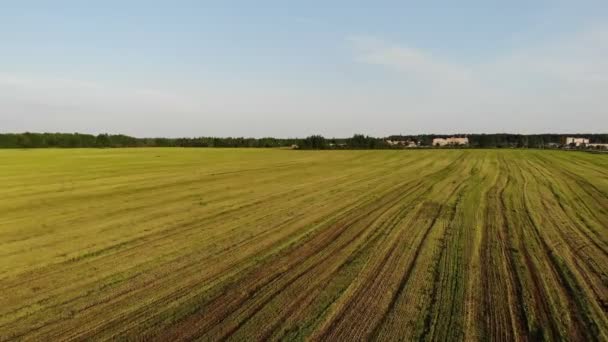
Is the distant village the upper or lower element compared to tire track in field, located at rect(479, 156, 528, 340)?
upper

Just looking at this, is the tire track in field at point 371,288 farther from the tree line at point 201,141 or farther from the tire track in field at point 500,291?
the tree line at point 201,141

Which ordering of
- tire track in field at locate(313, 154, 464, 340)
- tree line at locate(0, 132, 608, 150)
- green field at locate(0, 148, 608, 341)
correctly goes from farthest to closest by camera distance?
tree line at locate(0, 132, 608, 150) → green field at locate(0, 148, 608, 341) → tire track in field at locate(313, 154, 464, 340)

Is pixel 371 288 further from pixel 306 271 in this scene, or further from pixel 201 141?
pixel 201 141

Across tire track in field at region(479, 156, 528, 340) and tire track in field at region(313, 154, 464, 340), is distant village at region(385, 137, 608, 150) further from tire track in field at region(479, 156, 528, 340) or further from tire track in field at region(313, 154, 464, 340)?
tire track in field at region(313, 154, 464, 340)

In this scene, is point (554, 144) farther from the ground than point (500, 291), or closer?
farther from the ground

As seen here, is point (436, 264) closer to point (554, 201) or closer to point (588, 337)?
point (588, 337)

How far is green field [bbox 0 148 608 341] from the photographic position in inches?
188

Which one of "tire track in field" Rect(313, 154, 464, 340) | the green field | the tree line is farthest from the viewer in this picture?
the tree line

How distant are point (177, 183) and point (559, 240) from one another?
18925 mm

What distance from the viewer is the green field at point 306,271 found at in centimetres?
479

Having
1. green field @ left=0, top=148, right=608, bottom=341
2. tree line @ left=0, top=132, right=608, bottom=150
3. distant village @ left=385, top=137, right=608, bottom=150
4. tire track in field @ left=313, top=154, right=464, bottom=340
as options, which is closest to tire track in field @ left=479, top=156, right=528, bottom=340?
green field @ left=0, top=148, right=608, bottom=341

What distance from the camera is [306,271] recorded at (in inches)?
262

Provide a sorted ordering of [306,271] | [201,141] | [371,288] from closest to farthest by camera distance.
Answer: [371,288]
[306,271]
[201,141]

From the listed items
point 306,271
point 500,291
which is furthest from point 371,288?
point 500,291
